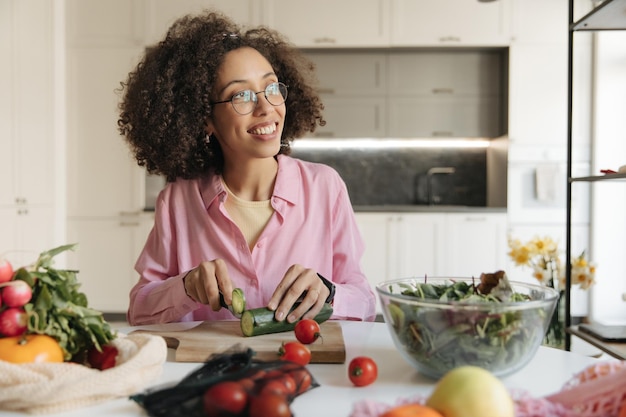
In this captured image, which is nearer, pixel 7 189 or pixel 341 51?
pixel 7 189

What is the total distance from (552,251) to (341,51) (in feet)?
8.36

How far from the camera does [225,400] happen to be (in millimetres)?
664

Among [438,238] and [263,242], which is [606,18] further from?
[438,238]

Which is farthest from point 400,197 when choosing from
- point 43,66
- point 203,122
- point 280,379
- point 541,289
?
point 280,379

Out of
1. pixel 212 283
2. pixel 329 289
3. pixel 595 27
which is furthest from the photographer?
pixel 595 27

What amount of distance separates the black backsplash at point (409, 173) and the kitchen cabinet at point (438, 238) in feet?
1.86

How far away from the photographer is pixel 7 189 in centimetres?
404

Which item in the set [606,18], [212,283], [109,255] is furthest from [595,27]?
[109,255]

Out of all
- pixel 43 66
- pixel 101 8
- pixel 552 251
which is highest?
pixel 101 8

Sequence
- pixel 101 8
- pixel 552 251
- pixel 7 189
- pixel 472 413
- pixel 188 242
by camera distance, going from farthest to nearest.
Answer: pixel 101 8 → pixel 7 189 → pixel 552 251 → pixel 188 242 → pixel 472 413

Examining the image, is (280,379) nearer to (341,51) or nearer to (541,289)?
(541,289)

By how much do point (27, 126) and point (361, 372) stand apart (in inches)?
150

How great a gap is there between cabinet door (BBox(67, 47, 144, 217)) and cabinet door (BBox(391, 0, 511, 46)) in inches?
78.1

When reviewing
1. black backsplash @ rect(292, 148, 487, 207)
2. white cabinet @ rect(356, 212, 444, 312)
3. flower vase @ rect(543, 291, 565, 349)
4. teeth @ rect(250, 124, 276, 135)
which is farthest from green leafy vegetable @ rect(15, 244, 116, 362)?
black backsplash @ rect(292, 148, 487, 207)
